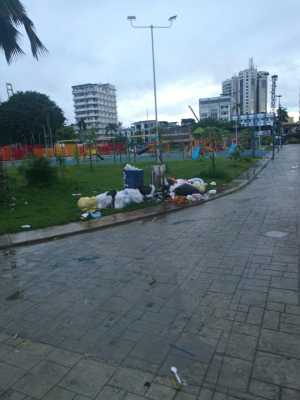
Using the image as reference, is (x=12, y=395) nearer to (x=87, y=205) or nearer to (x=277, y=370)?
(x=277, y=370)

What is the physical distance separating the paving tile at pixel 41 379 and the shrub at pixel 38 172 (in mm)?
10938

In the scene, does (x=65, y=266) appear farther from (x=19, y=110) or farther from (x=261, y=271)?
(x=19, y=110)

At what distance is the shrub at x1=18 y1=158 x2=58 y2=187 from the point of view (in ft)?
42.8

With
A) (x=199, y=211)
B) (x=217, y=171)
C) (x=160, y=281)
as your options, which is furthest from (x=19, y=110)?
(x=160, y=281)

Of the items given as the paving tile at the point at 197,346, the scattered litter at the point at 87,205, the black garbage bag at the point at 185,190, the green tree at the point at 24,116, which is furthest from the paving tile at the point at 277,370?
the green tree at the point at 24,116

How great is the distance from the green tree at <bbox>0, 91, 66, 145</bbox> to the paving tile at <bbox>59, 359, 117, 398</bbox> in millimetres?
58241

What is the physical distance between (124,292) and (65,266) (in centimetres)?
161

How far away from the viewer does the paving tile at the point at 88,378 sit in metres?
2.65

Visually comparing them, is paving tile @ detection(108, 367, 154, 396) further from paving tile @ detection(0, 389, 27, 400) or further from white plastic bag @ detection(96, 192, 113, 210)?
white plastic bag @ detection(96, 192, 113, 210)

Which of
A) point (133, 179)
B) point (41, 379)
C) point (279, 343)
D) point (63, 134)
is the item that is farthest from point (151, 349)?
point (63, 134)

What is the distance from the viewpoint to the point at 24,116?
57.7 meters

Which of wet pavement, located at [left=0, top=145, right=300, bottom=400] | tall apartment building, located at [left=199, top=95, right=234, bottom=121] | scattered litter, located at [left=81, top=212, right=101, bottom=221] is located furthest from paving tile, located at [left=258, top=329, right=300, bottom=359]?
tall apartment building, located at [left=199, top=95, right=234, bottom=121]

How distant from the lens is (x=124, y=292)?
4359 millimetres

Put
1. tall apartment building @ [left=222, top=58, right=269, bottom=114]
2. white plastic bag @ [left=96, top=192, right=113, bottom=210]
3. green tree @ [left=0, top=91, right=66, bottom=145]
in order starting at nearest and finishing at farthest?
white plastic bag @ [left=96, top=192, right=113, bottom=210]
green tree @ [left=0, top=91, right=66, bottom=145]
tall apartment building @ [left=222, top=58, right=269, bottom=114]
